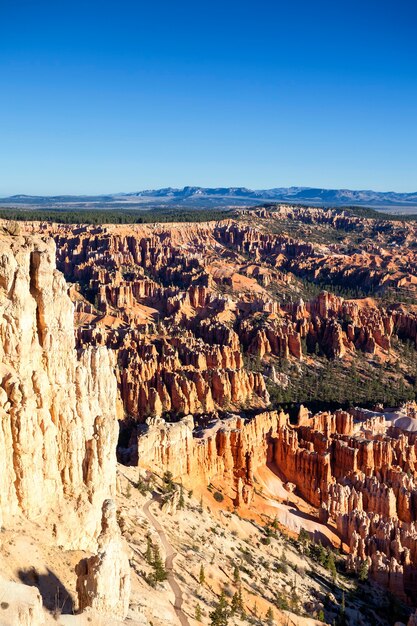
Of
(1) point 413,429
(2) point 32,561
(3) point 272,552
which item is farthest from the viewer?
(1) point 413,429

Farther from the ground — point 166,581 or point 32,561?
point 32,561

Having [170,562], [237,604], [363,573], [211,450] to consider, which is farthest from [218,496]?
[237,604]

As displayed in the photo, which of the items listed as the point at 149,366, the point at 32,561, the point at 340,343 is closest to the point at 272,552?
the point at 32,561

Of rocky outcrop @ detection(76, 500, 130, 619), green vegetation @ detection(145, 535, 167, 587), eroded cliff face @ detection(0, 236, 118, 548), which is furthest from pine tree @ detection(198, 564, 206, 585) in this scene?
rocky outcrop @ detection(76, 500, 130, 619)

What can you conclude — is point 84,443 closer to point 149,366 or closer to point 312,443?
point 312,443

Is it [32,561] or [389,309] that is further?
[389,309]

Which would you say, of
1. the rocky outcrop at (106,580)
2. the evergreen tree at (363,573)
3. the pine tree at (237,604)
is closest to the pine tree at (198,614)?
the pine tree at (237,604)

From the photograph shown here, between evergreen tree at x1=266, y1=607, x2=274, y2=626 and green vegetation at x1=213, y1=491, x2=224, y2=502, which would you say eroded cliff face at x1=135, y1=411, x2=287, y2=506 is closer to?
green vegetation at x1=213, y1=491, x2=224, y2=502

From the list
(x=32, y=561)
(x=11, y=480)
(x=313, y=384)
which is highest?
(x=11, y=480)
